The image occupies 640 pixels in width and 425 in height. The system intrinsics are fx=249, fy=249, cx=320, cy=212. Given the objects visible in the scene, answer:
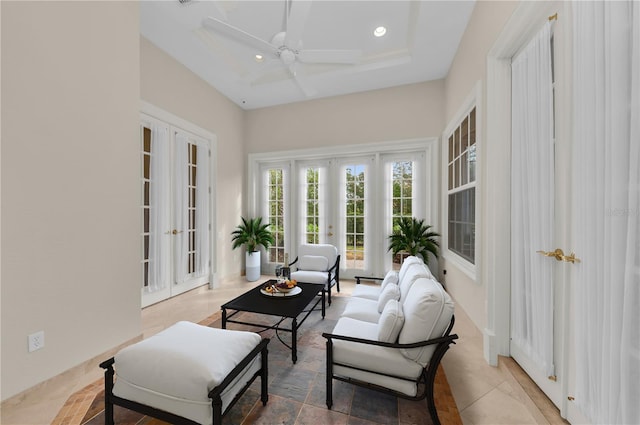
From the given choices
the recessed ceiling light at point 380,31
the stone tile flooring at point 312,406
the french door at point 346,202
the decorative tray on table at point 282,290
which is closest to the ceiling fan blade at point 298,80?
the recessed ceiling light at point 380,31

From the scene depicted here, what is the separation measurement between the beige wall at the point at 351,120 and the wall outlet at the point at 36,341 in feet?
13.8

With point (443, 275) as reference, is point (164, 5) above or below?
above

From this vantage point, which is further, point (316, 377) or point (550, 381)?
point (316, 377)

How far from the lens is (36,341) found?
5.96 ft

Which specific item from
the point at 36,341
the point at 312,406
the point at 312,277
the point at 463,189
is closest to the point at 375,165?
the point at 463,189

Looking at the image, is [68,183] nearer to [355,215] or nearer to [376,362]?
[376,362]

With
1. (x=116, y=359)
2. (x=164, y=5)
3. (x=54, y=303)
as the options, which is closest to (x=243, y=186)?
(x=164, y=5)

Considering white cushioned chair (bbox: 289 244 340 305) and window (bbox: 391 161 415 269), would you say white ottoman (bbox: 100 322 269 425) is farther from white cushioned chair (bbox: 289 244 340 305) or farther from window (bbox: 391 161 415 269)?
window (bbox: 391 161 415 269)

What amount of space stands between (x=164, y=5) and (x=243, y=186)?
3.15 m

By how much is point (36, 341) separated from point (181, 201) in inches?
92.4

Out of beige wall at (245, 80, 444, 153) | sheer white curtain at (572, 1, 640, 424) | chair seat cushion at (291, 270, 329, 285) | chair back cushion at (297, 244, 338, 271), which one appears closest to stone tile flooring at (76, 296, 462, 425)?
sheer white curtain at (572, 1, 640, 424)

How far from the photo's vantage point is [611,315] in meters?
1.12

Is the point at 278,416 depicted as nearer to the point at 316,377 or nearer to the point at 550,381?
the point at 316,377

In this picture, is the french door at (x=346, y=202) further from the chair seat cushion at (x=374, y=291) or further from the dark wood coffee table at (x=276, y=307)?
the dark wood coffee table at (x=276, y=307)
